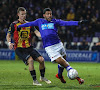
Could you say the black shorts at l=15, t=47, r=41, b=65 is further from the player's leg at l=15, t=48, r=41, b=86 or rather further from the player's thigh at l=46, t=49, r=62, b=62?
A: the player's thigh at l=46, t=49, r=62, b=62

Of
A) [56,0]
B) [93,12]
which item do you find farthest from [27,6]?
[93,12]

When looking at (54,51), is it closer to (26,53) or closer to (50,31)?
(50,31)

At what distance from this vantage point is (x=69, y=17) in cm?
2297

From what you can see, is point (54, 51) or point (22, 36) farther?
point (22, 36)

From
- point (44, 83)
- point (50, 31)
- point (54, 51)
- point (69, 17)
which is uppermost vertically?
point (50, 31)

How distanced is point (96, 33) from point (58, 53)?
14.1 meters

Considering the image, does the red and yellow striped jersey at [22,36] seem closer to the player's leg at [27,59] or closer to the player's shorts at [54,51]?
the player's leg at [27,59]

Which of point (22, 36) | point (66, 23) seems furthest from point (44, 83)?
point (66, 23)

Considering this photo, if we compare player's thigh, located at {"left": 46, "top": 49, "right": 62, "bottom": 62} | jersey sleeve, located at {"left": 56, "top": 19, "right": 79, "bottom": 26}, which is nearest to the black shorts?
player's thigh, located at {"left": 46, "top": 49, "right": 62, "bottom": 62}

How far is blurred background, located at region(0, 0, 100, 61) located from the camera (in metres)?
21.3

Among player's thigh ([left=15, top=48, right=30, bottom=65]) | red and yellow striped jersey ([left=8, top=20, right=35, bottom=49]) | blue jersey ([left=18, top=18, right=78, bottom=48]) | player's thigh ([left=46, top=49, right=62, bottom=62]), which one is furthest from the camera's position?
red and yellow striped jersey ([left=8, top=20, right=35, bottom=49])

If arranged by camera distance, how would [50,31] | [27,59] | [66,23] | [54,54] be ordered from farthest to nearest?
[27,59], [50,31], [54,54], [66,23]

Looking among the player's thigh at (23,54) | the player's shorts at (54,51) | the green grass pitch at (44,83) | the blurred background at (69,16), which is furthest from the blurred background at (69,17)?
the player's shorts at (54,51)

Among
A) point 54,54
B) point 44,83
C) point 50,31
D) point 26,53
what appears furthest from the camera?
point 44,83
